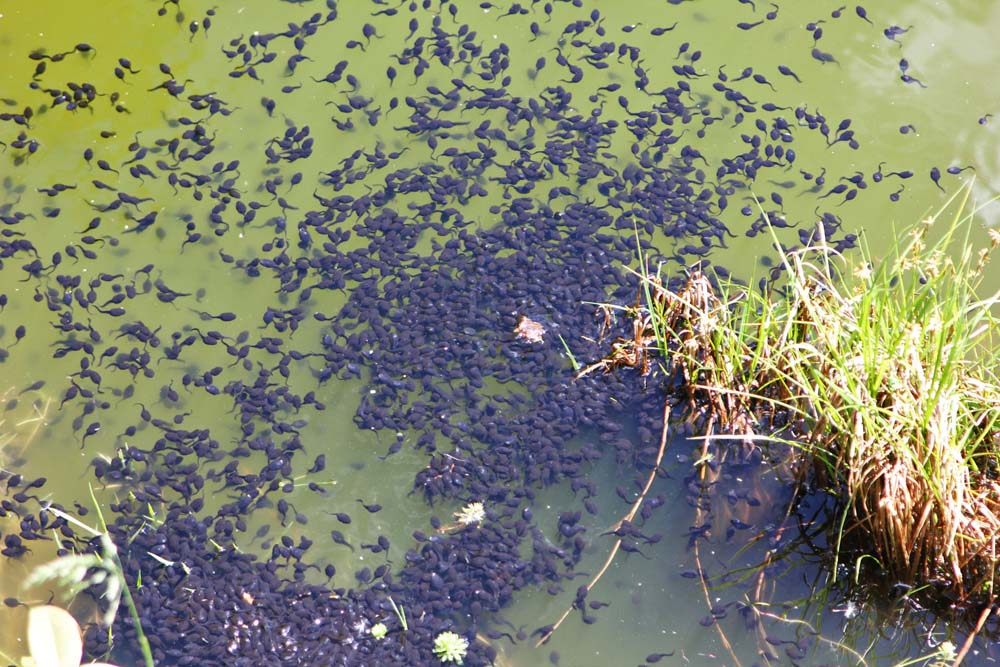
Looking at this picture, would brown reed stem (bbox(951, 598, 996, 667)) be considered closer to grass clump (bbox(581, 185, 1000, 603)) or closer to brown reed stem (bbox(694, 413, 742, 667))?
grass clump (bbox(581, 185, 1000, 603))

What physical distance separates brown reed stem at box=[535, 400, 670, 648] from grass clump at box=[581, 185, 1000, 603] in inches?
12.0

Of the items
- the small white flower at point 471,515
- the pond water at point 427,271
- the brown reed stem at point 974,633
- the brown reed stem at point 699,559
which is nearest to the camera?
the brown reed stem at point 974,633

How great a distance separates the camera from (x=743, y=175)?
22.2 ft

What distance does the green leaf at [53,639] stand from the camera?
2201 mm

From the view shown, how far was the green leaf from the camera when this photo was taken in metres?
2.20

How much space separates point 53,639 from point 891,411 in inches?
148

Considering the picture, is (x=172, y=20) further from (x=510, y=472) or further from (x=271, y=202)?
(x=510, y=472)

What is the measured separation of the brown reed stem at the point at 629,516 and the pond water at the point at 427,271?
0.04 metres

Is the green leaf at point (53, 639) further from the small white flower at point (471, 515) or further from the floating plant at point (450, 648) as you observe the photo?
the small white flower at point (471, 515)

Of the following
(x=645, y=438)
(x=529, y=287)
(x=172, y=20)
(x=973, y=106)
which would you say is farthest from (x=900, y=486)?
(x=172, y=20)

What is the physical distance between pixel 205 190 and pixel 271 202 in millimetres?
532

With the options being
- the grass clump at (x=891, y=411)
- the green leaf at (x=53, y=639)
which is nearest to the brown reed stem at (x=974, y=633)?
the grass clump at (x=891, y=411)

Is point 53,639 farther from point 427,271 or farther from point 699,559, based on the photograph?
point 427,271

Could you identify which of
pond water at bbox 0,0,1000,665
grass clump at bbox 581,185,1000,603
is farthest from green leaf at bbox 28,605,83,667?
grass clump at bbox 581,185,1000,603
